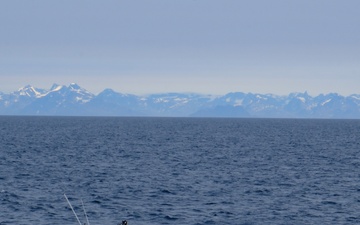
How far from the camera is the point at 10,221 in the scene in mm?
46156

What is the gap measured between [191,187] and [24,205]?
18.9m

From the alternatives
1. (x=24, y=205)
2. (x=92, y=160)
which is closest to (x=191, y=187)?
(x=24, y=205)

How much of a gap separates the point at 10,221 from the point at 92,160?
47606mm

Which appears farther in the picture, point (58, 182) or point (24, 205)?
point (58, 182)

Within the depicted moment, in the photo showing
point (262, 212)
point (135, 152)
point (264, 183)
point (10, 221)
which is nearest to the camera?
point (10, 221)

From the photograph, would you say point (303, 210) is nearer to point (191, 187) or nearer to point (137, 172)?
point (191, 187)

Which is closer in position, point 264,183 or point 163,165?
point 264,183

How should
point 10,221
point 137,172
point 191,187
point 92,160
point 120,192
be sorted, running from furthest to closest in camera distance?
point 92,160 < point 137,172 < point 191,187 < point 120,192 < point 10,221

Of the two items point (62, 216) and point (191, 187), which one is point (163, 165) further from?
point (62, 216)

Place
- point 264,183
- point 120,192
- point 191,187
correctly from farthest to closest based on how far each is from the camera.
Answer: point 264,183 → point 191,187 → point 120,192

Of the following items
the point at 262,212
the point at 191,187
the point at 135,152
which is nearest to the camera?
the point at 262,212

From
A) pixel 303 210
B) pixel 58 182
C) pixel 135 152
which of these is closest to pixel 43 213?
pixel 58 182

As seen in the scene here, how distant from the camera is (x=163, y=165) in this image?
86875 mm

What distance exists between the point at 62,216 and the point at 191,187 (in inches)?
754
